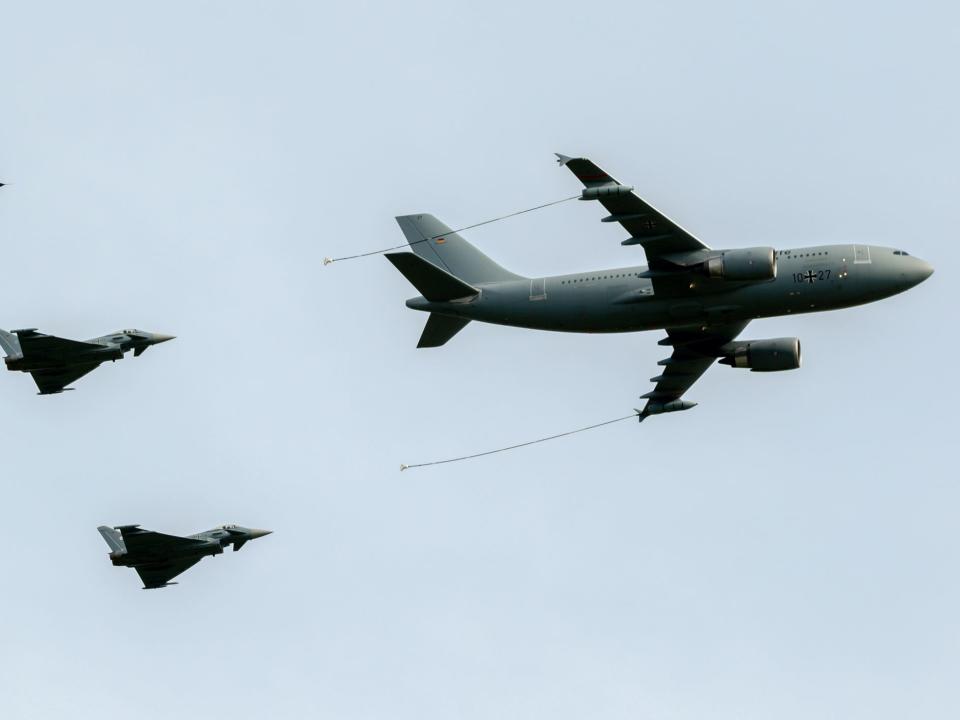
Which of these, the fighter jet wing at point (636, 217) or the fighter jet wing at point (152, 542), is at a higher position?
the fighter jet wing at point (636, 217)

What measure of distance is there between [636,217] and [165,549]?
33750 millimetres

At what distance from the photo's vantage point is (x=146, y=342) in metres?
87.4

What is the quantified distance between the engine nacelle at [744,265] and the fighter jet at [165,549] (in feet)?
104

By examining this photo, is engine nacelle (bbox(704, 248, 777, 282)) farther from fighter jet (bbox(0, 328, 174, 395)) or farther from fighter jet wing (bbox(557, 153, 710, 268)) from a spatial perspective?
fighter jet (bbox(0, 328, 174, 395))

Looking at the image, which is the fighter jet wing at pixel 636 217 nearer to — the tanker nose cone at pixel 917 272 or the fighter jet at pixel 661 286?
the fighter jet at pixel 661 286

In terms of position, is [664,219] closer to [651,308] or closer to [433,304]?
[651,308]

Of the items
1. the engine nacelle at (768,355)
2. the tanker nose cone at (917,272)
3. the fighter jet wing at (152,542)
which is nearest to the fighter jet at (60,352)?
the fighter jet wing at (152,542)

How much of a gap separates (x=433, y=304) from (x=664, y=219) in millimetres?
12892

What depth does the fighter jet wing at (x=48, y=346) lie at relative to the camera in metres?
84.8

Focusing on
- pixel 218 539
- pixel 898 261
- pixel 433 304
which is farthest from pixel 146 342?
pixel 898 261

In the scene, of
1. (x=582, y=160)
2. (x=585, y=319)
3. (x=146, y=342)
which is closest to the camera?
(x=582, y=160)

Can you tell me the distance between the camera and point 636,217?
73.2 m

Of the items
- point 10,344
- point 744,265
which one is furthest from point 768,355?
point 10,344

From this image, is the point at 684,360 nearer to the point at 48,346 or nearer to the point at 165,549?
the point at 165,549
